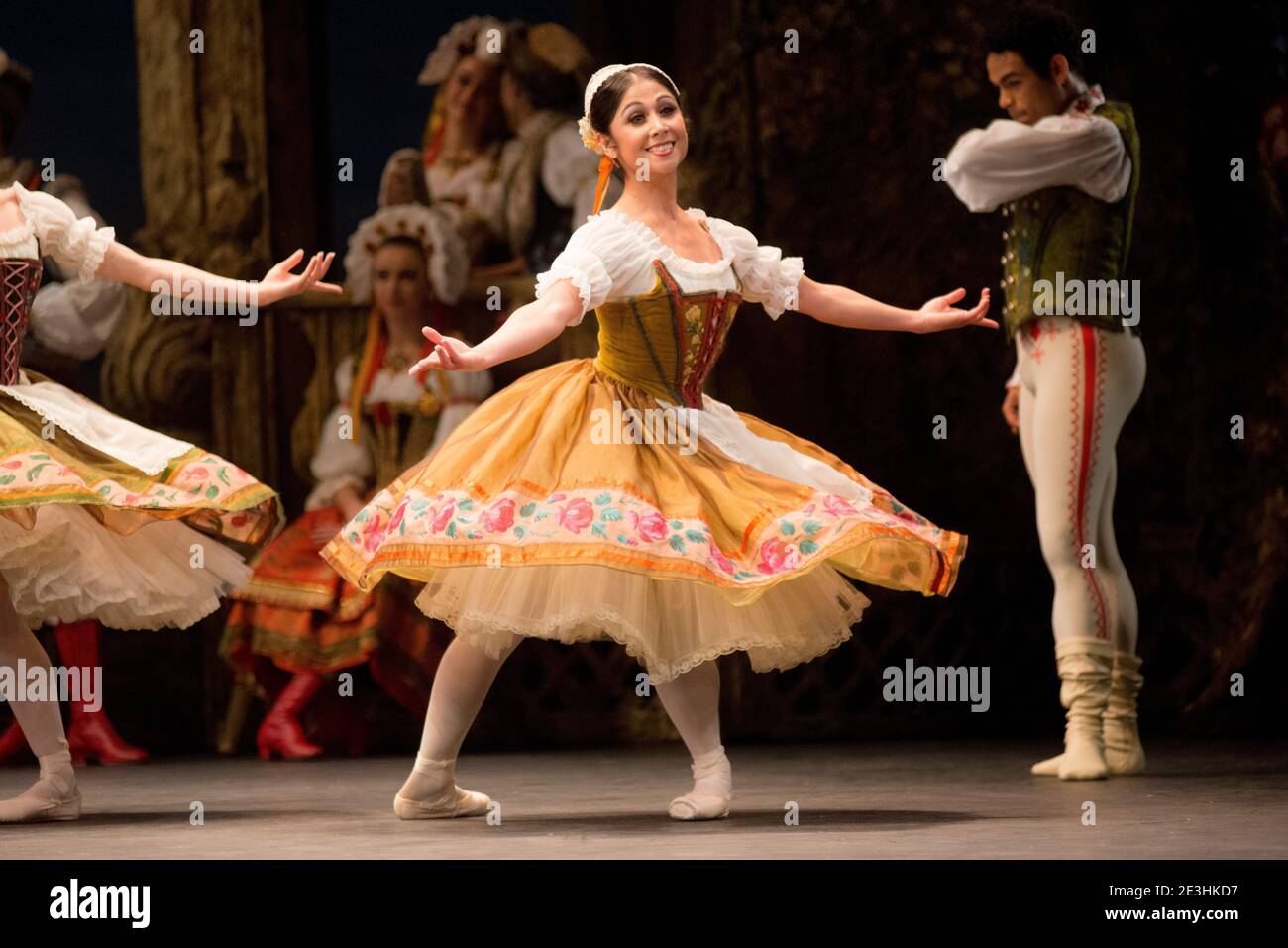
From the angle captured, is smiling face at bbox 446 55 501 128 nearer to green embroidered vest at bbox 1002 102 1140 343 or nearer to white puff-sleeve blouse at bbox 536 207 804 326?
green embroidered vest at bbox 1002 102 1140 343

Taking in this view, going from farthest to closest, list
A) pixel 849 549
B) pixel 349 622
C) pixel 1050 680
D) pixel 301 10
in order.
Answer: pixel 301 10 < pixel 1050 680 < pixel 349 622 < pixel 849 549

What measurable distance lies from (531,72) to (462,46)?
0.23 metres

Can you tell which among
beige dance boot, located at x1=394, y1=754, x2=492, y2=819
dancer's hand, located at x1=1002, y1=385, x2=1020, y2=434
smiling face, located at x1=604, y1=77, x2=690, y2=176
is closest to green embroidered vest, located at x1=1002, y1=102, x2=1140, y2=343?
dancer's hand, located at x1=1002, y1=385, x2=1020, y2=434

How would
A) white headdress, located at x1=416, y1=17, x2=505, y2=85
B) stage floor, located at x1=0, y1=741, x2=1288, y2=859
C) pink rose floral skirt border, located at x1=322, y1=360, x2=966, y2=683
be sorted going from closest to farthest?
stage floor, located at x1=0, y1=741, x2=1288, y2=859 < pink rose floral skirt border, located at x1=322, y1=360, x2=966, y2=683 < white headdress, located at x1=416, y1=17, x2=505, y2=85

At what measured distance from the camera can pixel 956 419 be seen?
6.43 m

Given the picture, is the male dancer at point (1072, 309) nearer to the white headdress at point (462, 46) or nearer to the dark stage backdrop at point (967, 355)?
the dark stage backdrop at point (967, 355)

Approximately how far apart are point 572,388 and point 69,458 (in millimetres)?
986

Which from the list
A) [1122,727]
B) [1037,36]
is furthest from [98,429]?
[1122,727]

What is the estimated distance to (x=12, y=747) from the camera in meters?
5.97

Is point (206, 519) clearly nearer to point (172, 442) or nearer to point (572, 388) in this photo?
point (172, 442)

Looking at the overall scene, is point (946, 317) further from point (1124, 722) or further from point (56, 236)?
point (56, 236)

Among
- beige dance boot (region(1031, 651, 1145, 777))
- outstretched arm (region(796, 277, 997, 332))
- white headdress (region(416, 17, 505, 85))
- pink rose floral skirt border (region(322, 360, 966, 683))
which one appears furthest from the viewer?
white headdress (region(416, 17, 505, 85))

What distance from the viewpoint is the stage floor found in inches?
139

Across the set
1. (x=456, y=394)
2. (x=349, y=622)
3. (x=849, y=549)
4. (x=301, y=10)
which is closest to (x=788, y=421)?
(x=456, y=394)
